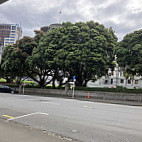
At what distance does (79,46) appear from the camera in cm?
2150

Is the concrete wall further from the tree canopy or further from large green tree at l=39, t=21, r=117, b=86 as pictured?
large green tree at l=39, t=21, r=117, b=86

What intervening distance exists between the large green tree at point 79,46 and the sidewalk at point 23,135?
50.7 feet

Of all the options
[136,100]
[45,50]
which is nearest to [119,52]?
[136,100]

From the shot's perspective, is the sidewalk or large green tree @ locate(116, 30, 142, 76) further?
large green tree @ locate(116, 30, 142, 76)

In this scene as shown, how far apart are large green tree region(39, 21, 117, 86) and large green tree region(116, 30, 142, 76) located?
2.55 metres

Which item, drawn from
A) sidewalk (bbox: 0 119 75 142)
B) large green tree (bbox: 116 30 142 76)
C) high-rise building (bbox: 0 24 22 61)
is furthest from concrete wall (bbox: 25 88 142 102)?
sidewalk (bbox: 0 119 75 142)

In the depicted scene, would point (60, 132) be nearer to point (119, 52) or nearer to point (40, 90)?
point (119, 52)

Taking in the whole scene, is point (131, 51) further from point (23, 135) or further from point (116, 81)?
point (116, 81)

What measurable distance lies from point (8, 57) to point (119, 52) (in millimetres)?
19736

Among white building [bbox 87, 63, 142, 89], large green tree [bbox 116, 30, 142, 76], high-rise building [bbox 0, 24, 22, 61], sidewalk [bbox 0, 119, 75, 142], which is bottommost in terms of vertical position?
sidewalk [bbox 0, 119, 75, 142]

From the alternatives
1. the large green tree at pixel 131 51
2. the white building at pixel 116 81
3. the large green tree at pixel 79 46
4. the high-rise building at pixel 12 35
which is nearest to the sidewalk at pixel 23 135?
the high-rise building at pixel 12 35

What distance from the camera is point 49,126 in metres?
6.19

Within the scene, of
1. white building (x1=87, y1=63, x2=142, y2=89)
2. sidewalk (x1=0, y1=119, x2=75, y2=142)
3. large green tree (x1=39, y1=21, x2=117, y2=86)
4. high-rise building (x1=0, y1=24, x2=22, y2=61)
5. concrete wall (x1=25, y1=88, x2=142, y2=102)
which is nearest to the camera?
sidewalk (x1=0, y1=119, x2=75, y2=142)

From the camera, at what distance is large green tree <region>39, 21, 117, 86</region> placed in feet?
69.6
